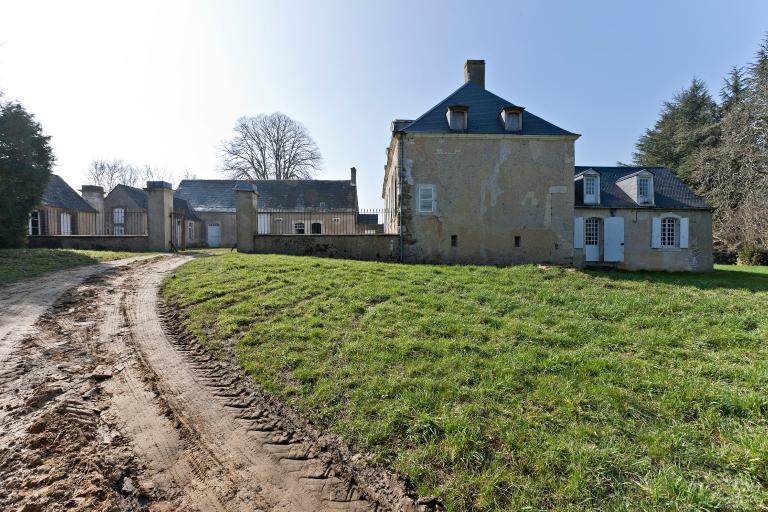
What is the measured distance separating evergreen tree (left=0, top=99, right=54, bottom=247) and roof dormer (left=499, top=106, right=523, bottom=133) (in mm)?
18817

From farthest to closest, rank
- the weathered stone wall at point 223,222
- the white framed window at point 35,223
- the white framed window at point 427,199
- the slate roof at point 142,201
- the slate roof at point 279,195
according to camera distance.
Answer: the slate roof at point 279,195
the weathered stone wall at point 223,222
the slate roof at point 142,201
the white framed window at point 35,223
the white framed window at point 427,199

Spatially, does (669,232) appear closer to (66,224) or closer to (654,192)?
(654,192)

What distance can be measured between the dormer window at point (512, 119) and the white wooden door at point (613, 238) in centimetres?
661

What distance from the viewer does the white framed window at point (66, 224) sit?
24391 millimetres

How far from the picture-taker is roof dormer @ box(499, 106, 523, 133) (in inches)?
571

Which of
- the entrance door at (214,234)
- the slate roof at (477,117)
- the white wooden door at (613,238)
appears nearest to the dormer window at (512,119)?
the slate roof at (477,117)

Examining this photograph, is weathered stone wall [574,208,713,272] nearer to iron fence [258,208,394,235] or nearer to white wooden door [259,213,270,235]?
iron fence [258,208,394,235]

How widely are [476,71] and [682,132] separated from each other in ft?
84.1

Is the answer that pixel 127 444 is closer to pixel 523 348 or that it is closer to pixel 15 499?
pixel 15 499

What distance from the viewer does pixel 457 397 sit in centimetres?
345

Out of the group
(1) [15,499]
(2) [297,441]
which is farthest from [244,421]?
(1) [15,499]

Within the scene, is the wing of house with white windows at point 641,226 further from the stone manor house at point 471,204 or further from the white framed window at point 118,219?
the white framed window at point 118,219

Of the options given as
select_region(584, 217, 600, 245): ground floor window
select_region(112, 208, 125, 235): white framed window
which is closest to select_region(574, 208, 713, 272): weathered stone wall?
select_region(584, 217, 600, 245): ground floor window

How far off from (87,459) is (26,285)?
758 centimetres
